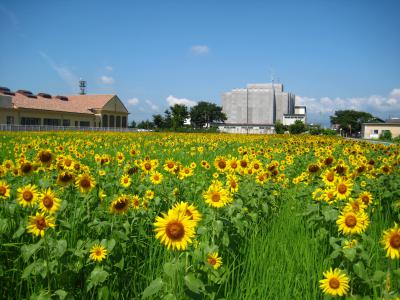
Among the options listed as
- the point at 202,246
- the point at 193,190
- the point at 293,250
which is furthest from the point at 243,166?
the point at 202,246

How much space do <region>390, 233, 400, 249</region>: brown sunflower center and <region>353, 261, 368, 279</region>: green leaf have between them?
38cm

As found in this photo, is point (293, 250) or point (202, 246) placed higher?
point (202, 246)

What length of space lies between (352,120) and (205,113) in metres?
36.8

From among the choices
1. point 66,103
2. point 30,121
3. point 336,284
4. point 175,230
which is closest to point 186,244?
point 175,230

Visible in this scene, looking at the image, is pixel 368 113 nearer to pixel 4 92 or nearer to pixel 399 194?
pixel 4 92

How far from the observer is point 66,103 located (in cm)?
5634

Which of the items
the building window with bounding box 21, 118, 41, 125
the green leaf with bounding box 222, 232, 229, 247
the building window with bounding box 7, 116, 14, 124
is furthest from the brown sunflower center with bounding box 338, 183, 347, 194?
the building window with bounding box 21, 118, 41, 125

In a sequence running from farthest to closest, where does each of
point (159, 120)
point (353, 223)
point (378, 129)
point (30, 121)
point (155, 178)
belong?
point (378, 129)
point (159, 120)
point (30, 121)
point (155, 178)
point (353, 223)

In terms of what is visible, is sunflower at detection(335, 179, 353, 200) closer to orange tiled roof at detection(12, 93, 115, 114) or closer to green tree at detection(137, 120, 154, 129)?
orange tiled roof at detection(12, 93, 115, 114)

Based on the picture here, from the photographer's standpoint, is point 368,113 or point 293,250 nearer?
point 293,250

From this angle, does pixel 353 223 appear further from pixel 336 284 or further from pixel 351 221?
pixel 336 284

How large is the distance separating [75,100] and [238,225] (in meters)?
64.6

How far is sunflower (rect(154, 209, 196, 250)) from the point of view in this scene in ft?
5.09

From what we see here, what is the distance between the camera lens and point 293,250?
9.09 feet
